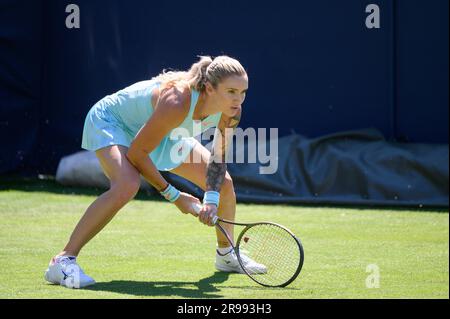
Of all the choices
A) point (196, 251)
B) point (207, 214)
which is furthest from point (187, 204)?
point (196, 251)

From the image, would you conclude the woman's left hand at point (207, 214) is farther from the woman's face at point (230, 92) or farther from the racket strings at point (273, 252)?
the woman's face at point (230, 92)

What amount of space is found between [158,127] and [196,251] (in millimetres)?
1442

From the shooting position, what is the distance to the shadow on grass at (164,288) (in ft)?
14.3

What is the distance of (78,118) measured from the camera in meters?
9.55

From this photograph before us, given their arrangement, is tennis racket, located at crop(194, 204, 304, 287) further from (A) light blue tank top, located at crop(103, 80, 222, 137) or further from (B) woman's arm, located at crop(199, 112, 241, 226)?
(A) light blue tank top, located at crop(103, 80, 222, 137)

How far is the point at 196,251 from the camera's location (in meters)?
5.68

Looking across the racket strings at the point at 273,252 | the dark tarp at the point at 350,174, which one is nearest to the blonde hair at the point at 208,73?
the racket strings at the point at 273,252

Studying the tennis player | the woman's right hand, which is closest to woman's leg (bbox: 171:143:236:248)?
the tennis player

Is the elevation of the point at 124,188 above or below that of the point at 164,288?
above

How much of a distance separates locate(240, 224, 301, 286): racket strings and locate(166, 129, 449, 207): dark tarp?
321 centimetres

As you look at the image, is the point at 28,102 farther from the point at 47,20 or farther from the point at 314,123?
the point at 314,123

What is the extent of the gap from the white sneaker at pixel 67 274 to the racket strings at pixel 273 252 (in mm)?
821

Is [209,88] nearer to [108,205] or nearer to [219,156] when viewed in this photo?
[219,156]

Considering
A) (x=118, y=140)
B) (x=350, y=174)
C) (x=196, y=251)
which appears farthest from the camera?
(x=350, y=174)
